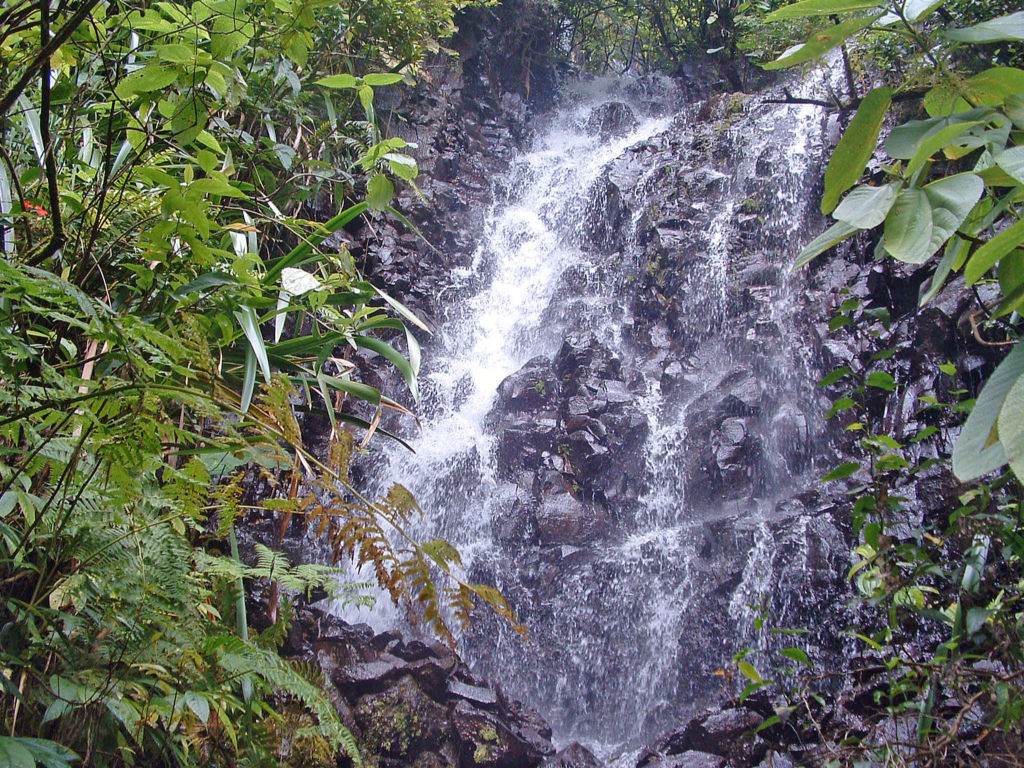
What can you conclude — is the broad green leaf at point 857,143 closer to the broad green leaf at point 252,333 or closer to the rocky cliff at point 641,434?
the broad green leaf at point 252,333

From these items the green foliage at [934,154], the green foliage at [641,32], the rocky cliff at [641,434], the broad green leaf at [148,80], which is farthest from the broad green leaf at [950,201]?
the green foliage at [641,32]

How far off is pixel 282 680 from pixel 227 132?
200cm

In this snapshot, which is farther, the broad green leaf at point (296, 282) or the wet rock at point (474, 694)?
the wet rock at point (474, 694)

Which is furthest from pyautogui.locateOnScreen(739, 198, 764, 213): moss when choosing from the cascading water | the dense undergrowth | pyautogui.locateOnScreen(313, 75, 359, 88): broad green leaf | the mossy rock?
pyautogui.locateOnScreen(313, 75, 359, 88): broad green leaf

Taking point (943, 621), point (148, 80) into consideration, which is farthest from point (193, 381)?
point (943, 621)

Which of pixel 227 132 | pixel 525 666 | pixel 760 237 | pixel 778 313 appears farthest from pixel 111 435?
pixel 760 237

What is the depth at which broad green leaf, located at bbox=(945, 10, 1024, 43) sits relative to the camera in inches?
20.4

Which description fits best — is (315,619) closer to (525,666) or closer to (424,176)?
(525,666)

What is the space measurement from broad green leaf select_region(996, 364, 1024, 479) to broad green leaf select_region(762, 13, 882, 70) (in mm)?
323

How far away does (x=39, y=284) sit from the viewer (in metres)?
1.05

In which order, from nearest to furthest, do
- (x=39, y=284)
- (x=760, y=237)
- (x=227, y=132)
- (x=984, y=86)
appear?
(x=984, y=86), (x=39, y=284), (x=227, y=132), (x=760, y=237)

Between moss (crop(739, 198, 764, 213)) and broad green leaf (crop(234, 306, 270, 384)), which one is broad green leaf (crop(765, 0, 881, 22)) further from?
moss (crop(739, 198, 764, 213))

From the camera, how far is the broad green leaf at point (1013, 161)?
1.49ft

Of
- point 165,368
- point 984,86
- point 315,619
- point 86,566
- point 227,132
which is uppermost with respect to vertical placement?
point 227,132
